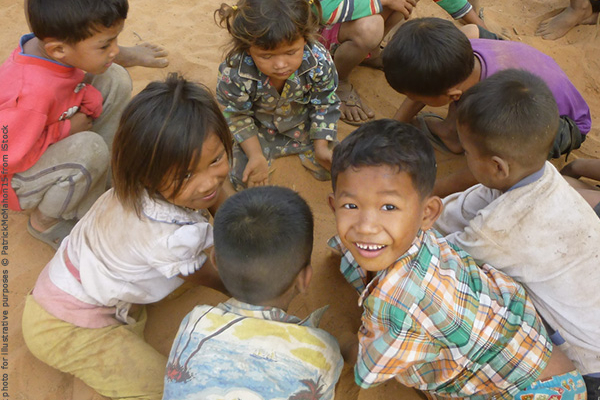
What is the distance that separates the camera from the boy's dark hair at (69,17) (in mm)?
1985

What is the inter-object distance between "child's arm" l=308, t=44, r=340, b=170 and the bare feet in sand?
6.68 ft

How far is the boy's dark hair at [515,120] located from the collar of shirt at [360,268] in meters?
0.48

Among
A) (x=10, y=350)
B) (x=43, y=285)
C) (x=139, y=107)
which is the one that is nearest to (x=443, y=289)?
(x=139, y=107)

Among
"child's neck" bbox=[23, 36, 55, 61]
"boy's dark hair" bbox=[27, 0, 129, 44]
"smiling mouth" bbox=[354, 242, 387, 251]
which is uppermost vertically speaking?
"boy's dark hair" bbox=[27, 0, 129, 44]

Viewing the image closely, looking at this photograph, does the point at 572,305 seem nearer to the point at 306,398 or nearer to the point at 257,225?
the point at 306,398

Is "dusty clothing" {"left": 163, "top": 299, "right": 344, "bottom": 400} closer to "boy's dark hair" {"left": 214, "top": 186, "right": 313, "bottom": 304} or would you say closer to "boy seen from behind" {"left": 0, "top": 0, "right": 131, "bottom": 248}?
"boy's dark hair" {"left": 214, "top": 186, "right": 313, "bottom": 304}

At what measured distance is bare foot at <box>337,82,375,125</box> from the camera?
9.71 feet

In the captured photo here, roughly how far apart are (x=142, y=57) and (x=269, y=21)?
4.80 feet

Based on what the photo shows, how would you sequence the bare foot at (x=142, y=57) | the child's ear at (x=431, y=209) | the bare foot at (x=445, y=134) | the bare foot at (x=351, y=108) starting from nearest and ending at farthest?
1. the child's ear at (x=431, y=209)
2. the bare foot at (x=445, y=134)
3. the bare foot at (x=351, y=108)
4. the bare foot at (x=142, y=57)

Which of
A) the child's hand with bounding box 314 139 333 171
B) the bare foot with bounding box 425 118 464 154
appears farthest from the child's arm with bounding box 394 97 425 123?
the child's hand with bounding box 314 139 333 171

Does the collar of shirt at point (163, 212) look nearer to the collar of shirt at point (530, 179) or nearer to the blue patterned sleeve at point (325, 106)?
the blue patterned sleeve at point (325, 106)

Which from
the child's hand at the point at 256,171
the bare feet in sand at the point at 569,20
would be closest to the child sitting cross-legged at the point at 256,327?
the child's hand at the point at 256,171

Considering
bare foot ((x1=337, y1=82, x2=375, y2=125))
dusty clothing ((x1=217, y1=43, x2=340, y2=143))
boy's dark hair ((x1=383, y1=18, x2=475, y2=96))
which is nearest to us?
boy's dark hair ((x1=383, y1=18, x2=475, y2=96))

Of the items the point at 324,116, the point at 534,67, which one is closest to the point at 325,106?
the point at 324,116
